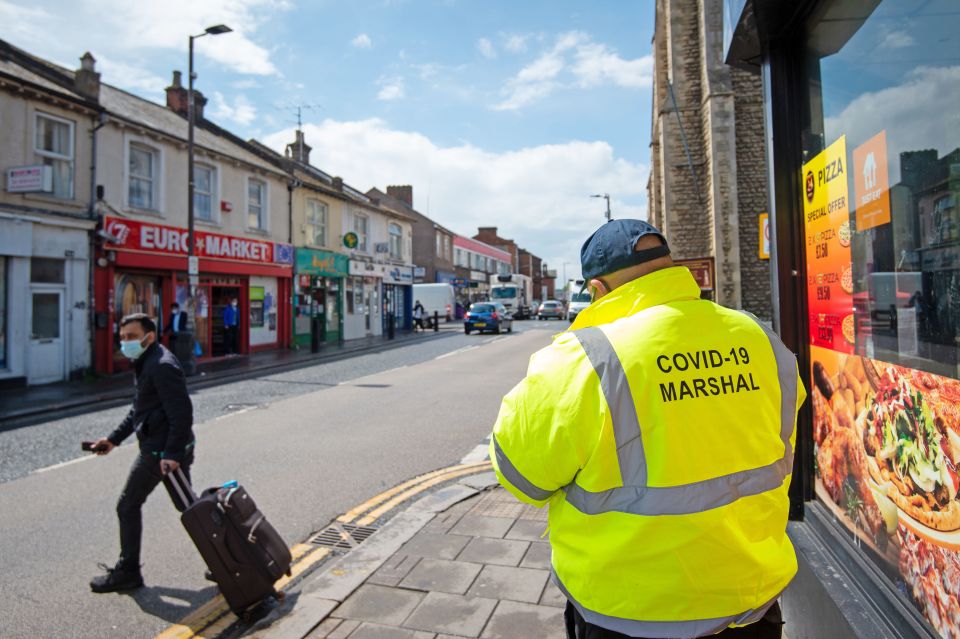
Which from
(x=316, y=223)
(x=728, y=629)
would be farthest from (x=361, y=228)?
(x=728, y=629)

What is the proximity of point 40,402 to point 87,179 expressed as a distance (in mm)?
6271

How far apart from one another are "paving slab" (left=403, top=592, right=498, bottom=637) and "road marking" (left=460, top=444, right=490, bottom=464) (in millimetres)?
3316

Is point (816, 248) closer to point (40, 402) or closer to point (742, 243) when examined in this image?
point (40, 402)

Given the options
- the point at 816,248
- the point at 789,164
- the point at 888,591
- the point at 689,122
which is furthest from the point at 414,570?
the point at 689,122

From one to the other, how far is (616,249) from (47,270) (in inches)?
622

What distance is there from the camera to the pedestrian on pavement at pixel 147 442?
3.91 m

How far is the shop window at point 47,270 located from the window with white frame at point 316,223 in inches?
424

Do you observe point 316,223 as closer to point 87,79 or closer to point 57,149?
point 87,79

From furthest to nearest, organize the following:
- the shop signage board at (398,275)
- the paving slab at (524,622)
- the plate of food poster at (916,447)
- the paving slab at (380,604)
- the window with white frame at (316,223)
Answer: the shop signage board at (398,275)
the window with white frame at (316,223)
the paving slab at (380,604)
the paving slab at (524,622)
the plate of food poster at (916,447)

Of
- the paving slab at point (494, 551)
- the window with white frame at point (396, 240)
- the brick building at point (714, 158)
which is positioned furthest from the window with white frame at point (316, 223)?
the paving slab at point (494, 551)

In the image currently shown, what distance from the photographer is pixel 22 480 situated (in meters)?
6.33

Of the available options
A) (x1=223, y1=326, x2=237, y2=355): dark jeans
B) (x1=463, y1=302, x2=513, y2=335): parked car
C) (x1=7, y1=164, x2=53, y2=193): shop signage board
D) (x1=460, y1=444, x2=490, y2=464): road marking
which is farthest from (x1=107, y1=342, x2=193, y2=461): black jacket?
(x1=463, y1=302, x2=513, y2=335): parked car

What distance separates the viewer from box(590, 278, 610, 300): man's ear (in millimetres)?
1853

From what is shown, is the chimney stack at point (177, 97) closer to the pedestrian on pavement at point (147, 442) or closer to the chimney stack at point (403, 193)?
the pedestrian on pavement at point (147, 442)
